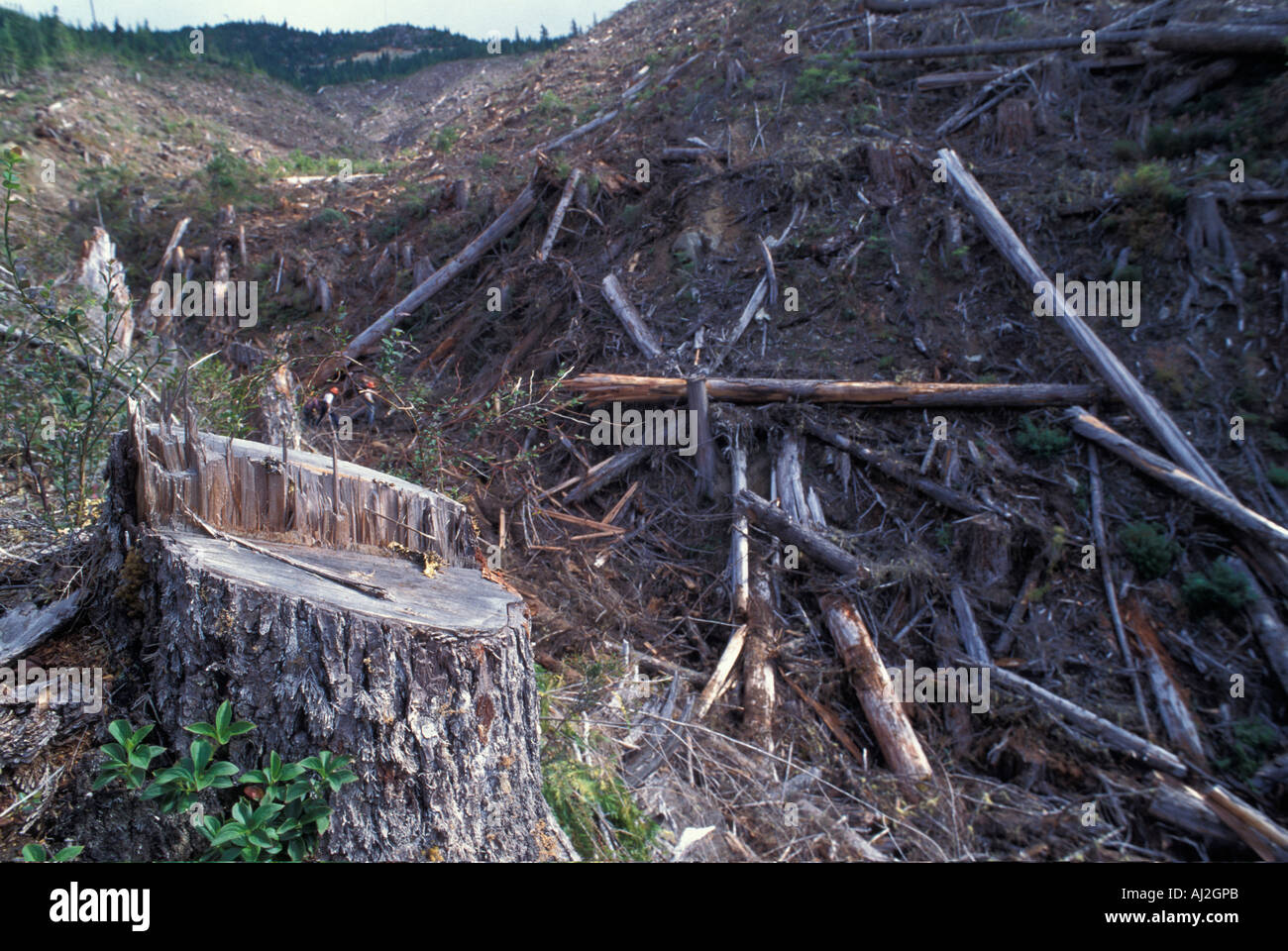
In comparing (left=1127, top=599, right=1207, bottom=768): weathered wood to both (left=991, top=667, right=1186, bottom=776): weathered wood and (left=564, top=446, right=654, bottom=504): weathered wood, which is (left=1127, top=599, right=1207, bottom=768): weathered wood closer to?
(left=991, top=667, right=1186, bottom=776): weathered wood

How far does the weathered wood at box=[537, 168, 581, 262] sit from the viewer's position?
27.7ft

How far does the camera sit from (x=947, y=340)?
6086mm

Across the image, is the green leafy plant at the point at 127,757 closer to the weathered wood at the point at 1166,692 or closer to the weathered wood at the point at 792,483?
the weathered wood at the point at 792,483

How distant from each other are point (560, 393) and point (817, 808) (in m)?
4.00

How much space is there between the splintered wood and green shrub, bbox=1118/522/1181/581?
4.31m

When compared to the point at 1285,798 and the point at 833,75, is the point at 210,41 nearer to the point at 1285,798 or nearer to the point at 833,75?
the point at 833,75

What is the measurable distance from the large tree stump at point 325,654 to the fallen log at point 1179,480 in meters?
4.68

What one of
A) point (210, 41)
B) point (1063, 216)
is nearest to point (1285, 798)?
point (1063, 216)

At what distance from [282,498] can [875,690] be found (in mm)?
3240

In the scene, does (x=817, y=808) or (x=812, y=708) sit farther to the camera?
(x=812, y=708)

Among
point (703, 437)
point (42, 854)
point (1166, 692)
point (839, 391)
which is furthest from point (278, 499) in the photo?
point (1166, 692)

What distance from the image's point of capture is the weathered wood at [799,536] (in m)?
4.64

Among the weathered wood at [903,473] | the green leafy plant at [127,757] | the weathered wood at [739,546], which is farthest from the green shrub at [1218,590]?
the green leafy plant at [127,757]

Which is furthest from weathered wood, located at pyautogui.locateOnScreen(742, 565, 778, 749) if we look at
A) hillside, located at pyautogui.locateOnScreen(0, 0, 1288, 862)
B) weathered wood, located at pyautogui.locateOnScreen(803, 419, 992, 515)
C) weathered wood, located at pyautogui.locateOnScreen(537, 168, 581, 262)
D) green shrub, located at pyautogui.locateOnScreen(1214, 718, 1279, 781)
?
weathered wood, located at pyautogui.locateOnScreen(537, 168, 581, 262)
